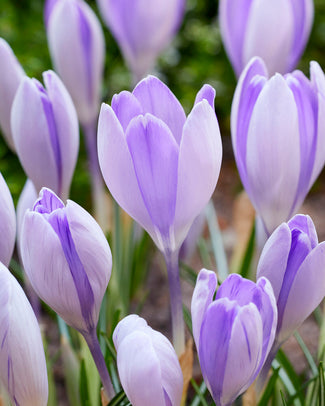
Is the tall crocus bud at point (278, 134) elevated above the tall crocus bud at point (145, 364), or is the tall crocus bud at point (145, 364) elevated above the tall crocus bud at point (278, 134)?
the tall crocus bud at point (278, 134)

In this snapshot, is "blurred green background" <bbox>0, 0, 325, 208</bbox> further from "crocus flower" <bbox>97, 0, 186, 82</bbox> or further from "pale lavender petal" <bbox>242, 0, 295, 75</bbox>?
"pale lavender petal" <bbox>242, 0, 295, 75</bbox>

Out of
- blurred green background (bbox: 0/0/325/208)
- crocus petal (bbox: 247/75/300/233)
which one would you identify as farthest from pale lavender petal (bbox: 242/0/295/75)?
blurred green background (bbox: 0/0/325/208)

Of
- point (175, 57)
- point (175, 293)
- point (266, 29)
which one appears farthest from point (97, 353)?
point (175, 57)

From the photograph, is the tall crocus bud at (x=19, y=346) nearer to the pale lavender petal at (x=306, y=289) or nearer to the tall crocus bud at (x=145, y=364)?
the tall crocus bud at (x=145, y=364)

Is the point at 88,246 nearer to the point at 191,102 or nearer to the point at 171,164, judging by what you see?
the point at 171,164

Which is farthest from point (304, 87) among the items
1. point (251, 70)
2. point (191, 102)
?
point (191, 102)

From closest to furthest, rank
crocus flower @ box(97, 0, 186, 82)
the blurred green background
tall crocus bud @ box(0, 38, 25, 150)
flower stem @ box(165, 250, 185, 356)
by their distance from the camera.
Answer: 1. flower stem @ box(165, 250, 185, 356)
2. tall crocus bud @ box(0, 38, 25, 150)
3. crocus flower @ box(97, 0, 186, 82)
4. the blurred green background

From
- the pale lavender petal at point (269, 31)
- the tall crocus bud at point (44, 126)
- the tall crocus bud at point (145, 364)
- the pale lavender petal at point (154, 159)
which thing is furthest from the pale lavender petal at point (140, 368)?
the pale lavender petal at point (269, 31)

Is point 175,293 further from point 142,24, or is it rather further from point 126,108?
point 142,24
